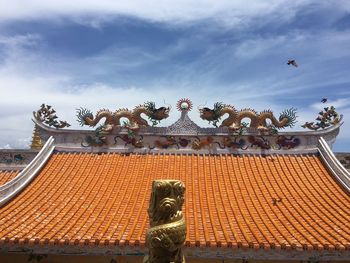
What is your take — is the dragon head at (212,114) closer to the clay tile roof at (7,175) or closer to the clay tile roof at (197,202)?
the clay tile roof at (197,202)

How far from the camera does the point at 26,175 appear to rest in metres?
8.99

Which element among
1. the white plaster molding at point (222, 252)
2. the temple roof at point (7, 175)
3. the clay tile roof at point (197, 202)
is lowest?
the white plaster molding at point (222, 252)

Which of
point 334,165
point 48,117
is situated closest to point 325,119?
point 334,165

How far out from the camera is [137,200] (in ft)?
26.8

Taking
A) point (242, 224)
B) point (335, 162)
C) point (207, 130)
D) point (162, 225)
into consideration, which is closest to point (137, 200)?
point (242, 224)

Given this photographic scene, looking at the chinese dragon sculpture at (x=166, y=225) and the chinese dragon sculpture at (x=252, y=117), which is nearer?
the chinese dragon sculpture at (x=166, y=225)

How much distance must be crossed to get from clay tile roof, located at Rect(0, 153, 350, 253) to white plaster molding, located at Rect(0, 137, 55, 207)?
16 centimetres

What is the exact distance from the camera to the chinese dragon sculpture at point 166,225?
11.6ft

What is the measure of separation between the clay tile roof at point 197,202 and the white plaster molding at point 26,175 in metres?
0.16

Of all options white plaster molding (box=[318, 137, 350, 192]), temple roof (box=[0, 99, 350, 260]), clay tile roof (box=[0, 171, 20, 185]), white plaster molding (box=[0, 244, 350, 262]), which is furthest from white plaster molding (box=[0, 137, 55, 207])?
white plaster molding (box=[318, 137, 350, 192])

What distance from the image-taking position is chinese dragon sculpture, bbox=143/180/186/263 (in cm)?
355

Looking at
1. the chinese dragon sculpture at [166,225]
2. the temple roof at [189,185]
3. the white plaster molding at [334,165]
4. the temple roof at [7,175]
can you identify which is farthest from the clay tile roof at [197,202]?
the chinese dragon sculpture at [166,225]

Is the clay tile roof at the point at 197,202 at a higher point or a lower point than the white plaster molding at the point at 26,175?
lower

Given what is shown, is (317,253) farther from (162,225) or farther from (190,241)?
(162,225)
